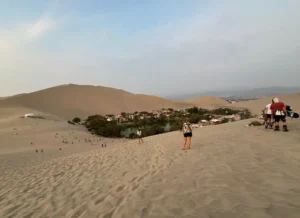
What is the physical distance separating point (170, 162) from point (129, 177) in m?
1.49

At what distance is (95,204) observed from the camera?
4332 millimetres

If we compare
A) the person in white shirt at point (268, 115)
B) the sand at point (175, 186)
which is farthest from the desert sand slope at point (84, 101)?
the sand at point (175, 186)

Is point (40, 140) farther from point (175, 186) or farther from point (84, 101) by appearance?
point (84, 101)

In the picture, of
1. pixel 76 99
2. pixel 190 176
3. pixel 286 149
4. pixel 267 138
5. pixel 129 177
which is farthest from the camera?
pixel 76 99

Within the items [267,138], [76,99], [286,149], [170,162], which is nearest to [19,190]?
[170,162]

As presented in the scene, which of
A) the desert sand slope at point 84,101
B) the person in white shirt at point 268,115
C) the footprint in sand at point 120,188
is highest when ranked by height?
the desert sand slope at point 84,101

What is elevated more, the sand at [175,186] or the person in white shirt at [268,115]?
the person in white shirt at [268,115]

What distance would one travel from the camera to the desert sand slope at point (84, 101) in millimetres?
54344

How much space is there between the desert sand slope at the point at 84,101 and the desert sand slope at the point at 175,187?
44.5m

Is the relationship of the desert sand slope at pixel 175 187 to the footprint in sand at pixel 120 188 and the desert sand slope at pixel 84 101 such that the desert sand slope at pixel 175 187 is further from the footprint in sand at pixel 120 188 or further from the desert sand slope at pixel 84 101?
the desert sand slope at pixel 84 101

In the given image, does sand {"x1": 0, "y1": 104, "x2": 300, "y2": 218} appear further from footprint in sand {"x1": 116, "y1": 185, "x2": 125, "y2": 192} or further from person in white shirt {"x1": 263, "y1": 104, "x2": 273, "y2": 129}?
person in white shirt {"x1": 263, "y1": 104, "x2": 273, "y2": 129}

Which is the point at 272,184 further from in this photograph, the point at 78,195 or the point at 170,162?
the point at 78,195

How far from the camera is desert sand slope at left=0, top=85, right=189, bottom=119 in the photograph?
2140 inches

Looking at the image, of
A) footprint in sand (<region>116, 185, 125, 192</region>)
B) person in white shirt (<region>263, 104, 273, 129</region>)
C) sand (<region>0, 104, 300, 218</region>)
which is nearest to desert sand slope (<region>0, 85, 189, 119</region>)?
person in white shirt (<region>263, 104, 273, 129</region>)
